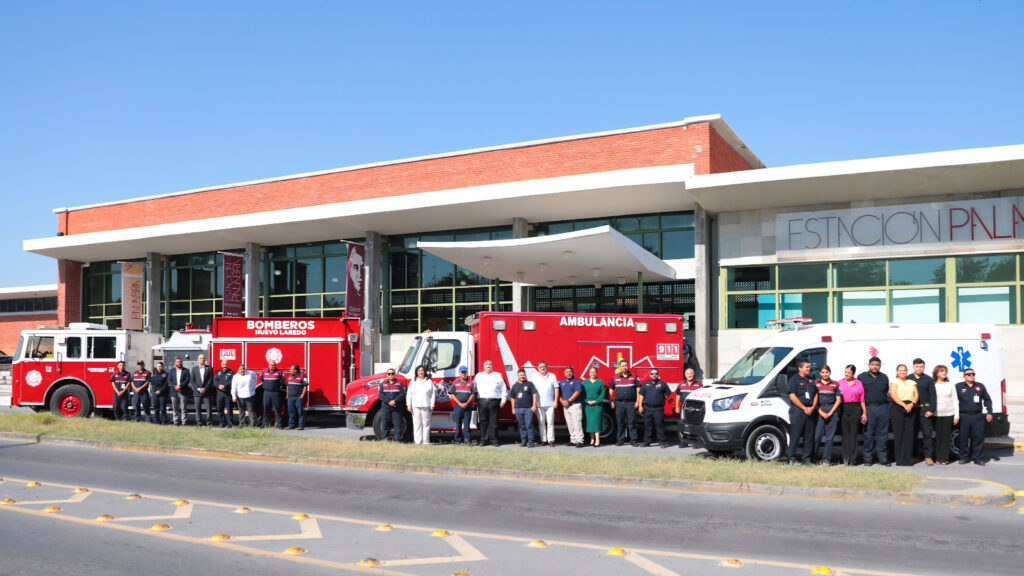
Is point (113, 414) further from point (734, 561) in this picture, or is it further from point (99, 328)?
point (734, 561)

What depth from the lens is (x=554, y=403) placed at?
15.8 meters

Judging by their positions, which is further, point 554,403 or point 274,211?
point 274,211

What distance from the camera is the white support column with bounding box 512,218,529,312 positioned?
26.6 metres

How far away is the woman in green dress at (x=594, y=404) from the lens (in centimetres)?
1589

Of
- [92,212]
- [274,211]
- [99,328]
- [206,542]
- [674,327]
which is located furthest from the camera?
[92,212]

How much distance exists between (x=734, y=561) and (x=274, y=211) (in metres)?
25.5

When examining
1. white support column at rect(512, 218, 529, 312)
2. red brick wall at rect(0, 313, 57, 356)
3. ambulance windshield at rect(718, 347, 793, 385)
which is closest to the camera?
ambulance windshield at rect(718, 347, 793, 385)

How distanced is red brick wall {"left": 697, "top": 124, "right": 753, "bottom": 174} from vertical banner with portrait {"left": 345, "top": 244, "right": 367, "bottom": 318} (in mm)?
12637

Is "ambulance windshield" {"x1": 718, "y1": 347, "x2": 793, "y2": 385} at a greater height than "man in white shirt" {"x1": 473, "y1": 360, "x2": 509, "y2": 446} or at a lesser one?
greater

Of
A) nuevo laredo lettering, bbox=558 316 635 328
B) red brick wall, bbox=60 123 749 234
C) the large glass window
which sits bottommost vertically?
nuevo laredo lettering, bbox=558 316 635 328

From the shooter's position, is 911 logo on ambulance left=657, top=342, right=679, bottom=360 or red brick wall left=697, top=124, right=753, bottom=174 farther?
red brick wall left=697, top=124, right=753, bottom=174

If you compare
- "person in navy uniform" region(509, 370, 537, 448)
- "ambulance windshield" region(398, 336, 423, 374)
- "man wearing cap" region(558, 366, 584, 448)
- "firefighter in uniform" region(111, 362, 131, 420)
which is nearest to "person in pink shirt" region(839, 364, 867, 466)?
"man wearing cap" region(558, 366, 584, 448)

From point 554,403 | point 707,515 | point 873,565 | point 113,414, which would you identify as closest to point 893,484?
point 707,515

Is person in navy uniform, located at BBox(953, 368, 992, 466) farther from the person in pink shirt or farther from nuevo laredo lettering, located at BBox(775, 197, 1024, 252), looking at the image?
nuevo laredo lettering, located at BBox(775, 197, 1024, 252)
